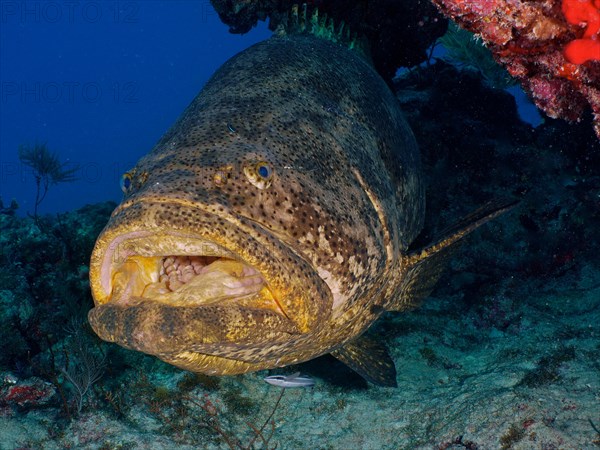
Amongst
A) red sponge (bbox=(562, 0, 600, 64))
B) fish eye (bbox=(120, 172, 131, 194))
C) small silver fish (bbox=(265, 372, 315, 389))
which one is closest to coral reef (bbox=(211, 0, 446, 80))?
red sponge (bbox=(562, 0, 600, 64))

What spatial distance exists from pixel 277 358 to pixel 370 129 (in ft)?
7.32

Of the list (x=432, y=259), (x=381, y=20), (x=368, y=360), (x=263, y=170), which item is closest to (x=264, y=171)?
(x=263, y=170)

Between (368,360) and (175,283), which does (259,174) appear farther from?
(368,360)

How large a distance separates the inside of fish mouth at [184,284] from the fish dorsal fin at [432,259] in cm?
185

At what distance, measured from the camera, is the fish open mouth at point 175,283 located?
7.75ft

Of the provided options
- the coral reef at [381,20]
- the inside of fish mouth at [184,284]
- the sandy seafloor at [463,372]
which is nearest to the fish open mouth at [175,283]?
the inside of fish mouth at [184,284]

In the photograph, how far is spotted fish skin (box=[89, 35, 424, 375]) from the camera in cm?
227

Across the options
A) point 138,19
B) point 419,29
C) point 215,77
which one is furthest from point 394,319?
point 138,19

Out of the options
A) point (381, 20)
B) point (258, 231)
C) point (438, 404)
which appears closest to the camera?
point (258, 231)

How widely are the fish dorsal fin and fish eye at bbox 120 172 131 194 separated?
95.6 inches

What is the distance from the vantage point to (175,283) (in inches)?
107

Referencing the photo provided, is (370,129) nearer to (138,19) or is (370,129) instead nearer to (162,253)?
(162,253)

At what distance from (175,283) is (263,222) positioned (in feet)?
2.49

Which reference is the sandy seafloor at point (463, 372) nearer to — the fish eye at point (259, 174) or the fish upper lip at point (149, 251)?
the fish upper lip at point (149, 251)
